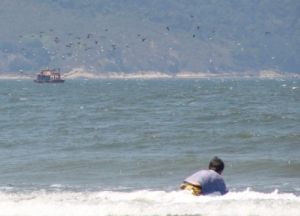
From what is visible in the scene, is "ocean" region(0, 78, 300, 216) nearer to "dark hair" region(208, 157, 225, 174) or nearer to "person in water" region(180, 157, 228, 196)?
"person in water" region(180, 157, 228, 196)

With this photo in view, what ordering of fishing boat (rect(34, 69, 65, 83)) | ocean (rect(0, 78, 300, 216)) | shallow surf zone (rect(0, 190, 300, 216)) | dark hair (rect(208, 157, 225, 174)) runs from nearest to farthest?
dark hair (rect(208, 157, 225, 174)) < shallow surf zone (rect(0, 190, 300, 216)) < ocean (rect(0, 78, 300, 216)) < fishing boat (rect(34, 69, 65, 83))

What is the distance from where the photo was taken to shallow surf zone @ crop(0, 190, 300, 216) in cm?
1831

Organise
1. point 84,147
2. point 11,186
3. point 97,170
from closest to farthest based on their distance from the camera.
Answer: point 11,186
point 97,170
point 84,147

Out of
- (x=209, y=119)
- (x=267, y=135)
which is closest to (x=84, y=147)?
(x=267, y=135)

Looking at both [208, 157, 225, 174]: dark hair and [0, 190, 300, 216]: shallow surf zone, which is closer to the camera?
[208, 157, 225, 174]: dark hair

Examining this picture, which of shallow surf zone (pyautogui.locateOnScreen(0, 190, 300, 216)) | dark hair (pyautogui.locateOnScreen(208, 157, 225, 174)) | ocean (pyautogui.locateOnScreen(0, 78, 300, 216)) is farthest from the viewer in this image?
ocean (pyautogui.locateOnScreen(0, 78, 300, 216))

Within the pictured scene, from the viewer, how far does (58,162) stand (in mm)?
29109

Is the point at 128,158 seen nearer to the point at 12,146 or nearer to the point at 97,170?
the point at 97,170

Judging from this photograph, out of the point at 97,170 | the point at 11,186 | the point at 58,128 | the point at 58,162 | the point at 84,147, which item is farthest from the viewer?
the point at 58,128

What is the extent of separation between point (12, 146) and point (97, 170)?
7650mm

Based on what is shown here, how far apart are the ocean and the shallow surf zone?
0.7 inches

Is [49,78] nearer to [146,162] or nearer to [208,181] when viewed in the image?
[146,162]

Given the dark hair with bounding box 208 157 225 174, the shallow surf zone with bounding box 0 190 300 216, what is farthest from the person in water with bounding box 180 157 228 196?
the shallow surf zone with bounding box 0 190 300 216

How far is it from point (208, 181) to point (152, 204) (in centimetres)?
187
